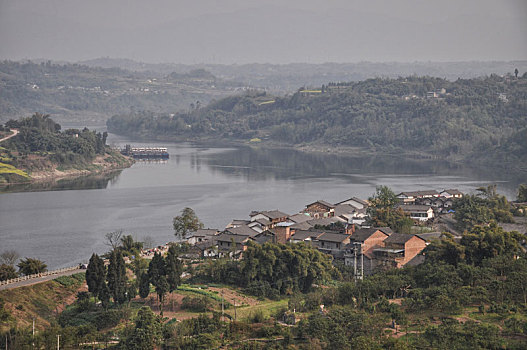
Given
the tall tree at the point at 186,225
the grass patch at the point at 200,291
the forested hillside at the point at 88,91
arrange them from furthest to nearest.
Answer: the forested hillside at the point at 88,91, the tall tree at the point at 186,225, the grass patch at the point at 200,291

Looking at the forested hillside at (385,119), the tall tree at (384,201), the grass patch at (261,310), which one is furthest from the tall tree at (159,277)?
the forested hillside at (385,119)

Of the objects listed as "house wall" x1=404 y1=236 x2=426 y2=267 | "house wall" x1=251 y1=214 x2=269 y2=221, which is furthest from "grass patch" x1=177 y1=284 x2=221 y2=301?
"house wall" x1=251 y1=214 x2=269 y2=221

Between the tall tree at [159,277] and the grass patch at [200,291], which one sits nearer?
the tall tree at [159,277]

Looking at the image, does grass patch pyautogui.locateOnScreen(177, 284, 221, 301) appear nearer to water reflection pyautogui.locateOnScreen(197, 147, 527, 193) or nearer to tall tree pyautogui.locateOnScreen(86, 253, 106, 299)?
tall tree pyautogui.locateOnScreen(86, 253, 106, 299)

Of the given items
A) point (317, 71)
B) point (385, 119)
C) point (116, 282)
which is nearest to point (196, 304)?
point (116, 282)

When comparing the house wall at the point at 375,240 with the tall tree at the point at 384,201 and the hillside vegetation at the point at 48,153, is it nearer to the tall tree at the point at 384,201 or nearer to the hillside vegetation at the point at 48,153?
the tall tree at the point at 384,201

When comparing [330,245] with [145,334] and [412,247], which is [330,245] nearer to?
[412,247]
